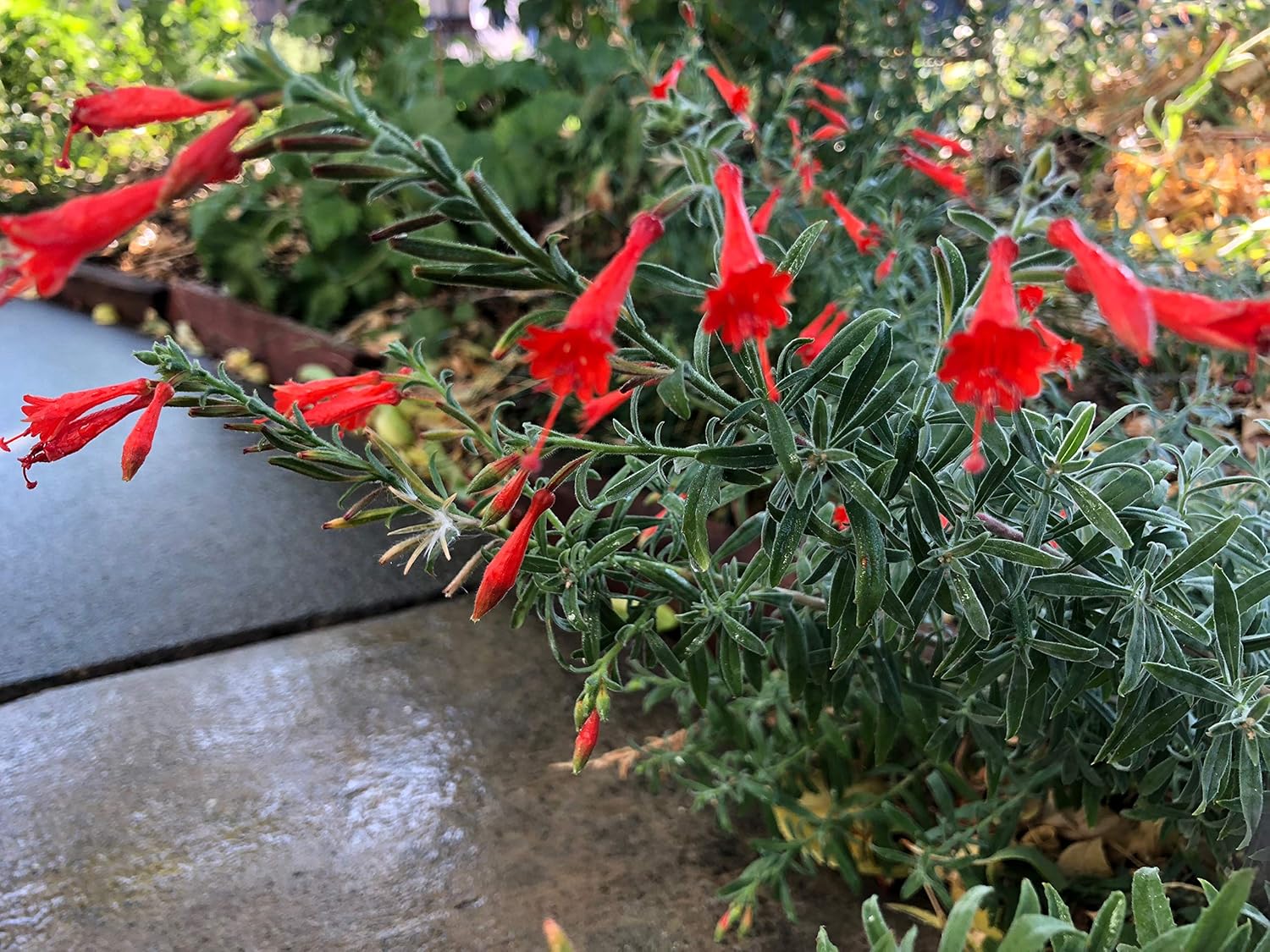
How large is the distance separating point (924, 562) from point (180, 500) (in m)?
2.32

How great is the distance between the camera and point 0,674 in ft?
5.86

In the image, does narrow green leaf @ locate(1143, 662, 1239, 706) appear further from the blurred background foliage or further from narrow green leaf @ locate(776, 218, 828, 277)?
the blurred background foliage

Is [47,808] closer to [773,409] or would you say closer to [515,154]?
[773,409]

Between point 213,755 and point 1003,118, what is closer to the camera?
point 213,755

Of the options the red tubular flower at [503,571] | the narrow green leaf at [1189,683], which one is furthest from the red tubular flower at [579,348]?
the narrow green leaf at [1189,683]

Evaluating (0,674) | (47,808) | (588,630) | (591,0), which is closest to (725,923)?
(588,630)

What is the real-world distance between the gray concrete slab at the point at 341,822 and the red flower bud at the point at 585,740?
1.80 ft

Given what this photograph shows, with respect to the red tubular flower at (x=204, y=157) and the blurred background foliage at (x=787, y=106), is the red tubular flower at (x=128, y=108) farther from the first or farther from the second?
the blurred background foliage at (x=787, y=106)

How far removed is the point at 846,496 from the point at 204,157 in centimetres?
57

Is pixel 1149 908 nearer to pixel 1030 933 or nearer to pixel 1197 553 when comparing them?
pixel 1030 933

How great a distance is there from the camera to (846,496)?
0.81 m

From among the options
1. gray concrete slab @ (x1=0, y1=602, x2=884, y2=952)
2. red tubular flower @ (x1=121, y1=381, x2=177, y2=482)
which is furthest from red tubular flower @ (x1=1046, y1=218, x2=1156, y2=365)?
gray concrete slab @ (x1=0, y1=602, x2=884, y2=952)

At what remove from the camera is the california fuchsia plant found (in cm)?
61

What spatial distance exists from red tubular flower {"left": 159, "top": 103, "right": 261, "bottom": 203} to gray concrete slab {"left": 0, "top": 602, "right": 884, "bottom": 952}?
43.1 inches
